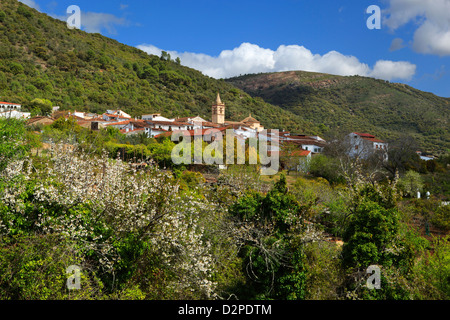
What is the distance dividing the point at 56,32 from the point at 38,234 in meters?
88.7

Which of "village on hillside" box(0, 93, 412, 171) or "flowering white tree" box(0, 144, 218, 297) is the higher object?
"village on hillside" box(0, 93, 412, 171)

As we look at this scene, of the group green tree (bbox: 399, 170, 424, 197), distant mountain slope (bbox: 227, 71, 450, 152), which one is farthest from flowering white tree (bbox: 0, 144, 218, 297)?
distant mountain slope (bbox: 227, 71, 450, 152)

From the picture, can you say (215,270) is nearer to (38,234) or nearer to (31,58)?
(38,234)

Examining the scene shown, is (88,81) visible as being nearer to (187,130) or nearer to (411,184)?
(187,130)

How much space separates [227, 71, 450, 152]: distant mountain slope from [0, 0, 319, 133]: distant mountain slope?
16.2 metres

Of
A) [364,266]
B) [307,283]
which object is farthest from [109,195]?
[364,266]

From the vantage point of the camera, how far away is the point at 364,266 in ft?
26.1

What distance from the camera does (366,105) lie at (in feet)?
330

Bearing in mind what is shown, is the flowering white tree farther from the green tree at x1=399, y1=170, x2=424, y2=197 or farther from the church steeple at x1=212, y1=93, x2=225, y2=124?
the church steeple at x1=212, y1=93, x2=225, y2=124

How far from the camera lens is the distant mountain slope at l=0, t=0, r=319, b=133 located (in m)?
59.6

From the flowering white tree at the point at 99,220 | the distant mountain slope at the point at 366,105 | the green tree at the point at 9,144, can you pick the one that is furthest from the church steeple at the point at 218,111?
the flowering white tree at the point at 99,220

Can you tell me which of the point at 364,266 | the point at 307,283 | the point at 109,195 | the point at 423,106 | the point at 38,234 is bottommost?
the point at 307,283

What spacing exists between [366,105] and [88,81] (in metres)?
76.5

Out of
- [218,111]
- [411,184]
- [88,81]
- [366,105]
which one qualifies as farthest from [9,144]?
[366,105]
